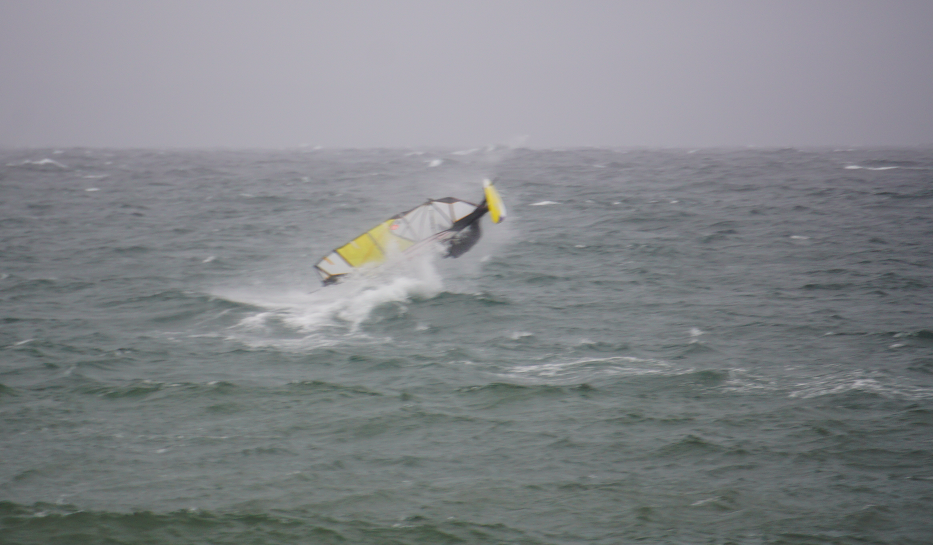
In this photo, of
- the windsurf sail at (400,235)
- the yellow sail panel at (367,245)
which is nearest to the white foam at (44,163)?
the windsurf sail at (400,235)

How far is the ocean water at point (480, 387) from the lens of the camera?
18047 mm

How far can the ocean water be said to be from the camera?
18.0 meters

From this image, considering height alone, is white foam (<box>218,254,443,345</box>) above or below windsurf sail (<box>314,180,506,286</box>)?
below

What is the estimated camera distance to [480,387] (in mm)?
24875

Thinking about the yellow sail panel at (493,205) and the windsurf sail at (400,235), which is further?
the windsurf sail at (400,235)

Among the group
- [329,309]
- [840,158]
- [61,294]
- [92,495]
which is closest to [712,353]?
[329,309]

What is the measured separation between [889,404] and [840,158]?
88.4 meters

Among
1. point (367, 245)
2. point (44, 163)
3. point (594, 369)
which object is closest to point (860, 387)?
point (594, 369)

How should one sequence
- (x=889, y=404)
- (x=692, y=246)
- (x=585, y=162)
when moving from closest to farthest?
(x=889, y=404) → (x=692, y=246) → (x=585, y=162)

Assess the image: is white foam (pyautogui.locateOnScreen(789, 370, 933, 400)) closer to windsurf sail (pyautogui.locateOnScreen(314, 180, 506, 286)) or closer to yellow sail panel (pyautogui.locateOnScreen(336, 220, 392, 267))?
windsurf sail (pyautogui.locateOnScreen(314, 180, 506, 286))

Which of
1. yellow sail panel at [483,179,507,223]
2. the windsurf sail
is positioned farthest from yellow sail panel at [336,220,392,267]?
yellow sail panel at [483,179,507,223]

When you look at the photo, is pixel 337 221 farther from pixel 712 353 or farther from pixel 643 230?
pixel 712 353

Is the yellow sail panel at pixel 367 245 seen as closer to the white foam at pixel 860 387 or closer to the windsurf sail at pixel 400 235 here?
the windsurf sail at pixel 400 235

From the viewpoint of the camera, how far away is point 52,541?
55.5ft
